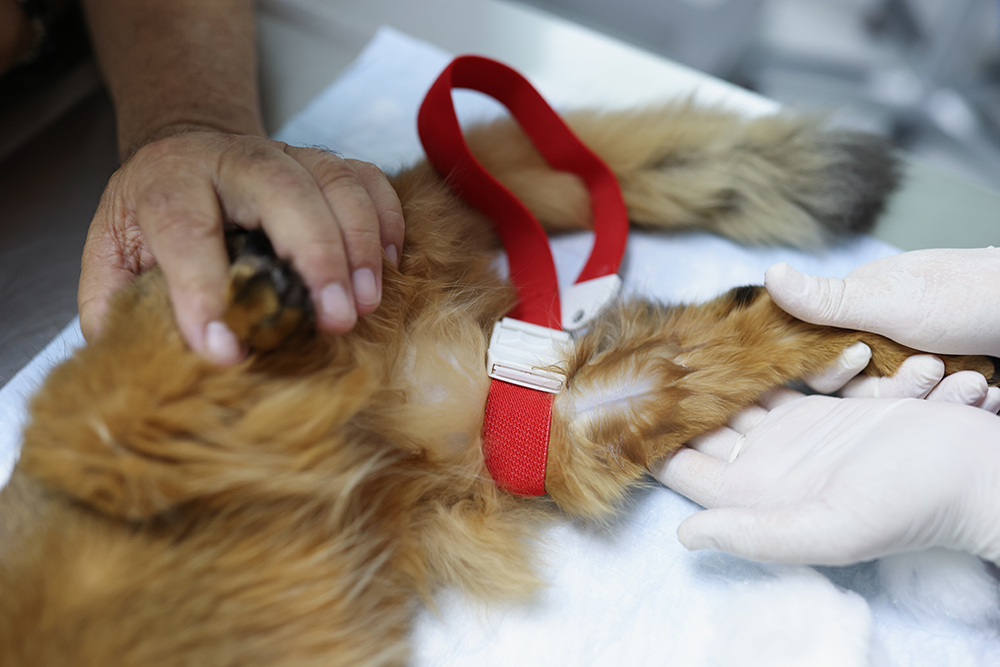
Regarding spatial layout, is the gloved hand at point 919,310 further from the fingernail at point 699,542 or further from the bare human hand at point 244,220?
the bare human hand at point 244,220

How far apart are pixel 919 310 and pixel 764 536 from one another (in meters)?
0.28

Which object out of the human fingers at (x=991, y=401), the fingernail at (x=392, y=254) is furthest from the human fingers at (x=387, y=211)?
the human fingers at (x=991, y=401)

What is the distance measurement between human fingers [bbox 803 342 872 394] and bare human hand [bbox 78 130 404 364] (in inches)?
18.7

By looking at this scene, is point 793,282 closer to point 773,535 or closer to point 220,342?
point 773,535

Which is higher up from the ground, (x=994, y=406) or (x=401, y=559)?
(x=994, y=406)

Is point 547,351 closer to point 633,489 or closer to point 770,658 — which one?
point 633,489

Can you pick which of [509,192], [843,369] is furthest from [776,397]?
[509,192]

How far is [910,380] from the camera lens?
24.0 inches

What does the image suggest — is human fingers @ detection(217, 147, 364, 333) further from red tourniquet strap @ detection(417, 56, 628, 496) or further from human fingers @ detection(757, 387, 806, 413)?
human fingers @ detection(757, 387, 806, 413)

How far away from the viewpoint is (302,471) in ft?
1.68

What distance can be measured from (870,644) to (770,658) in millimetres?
97

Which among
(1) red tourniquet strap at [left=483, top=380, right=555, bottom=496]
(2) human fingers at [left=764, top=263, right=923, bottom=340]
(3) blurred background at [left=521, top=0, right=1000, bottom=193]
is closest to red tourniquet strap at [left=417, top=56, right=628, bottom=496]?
(1) red tourniquet strap at [left=483, top=380, right=555, bottom=496]

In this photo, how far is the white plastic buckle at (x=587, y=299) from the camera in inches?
29.5

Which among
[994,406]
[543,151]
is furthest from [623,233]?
[994,406]
